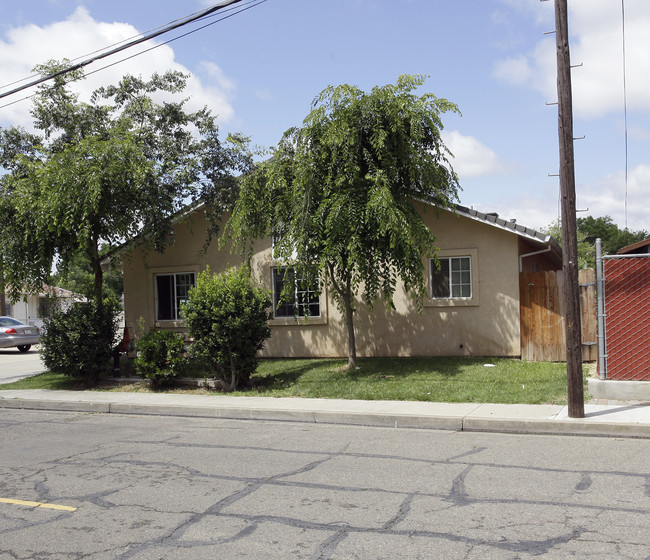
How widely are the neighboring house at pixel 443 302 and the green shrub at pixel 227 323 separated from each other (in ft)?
4.54

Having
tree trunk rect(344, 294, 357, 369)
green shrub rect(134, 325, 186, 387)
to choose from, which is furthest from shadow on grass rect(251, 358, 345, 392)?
green shrub rect(134, 325, 186, 387)

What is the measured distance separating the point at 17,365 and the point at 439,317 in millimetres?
13879

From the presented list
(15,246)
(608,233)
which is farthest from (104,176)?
(608,233)

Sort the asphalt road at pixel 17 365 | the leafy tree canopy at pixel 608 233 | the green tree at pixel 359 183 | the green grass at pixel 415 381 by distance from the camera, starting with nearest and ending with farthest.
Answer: the green grass at pixel 415 381 < the green tree at pixel 359 183 < the asphalt road at pixel 17 365 < the leafy tree canopy at pixel 608 233

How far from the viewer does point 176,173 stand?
595 inches

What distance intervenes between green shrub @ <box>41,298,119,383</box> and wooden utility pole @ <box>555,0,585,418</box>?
9672 mm

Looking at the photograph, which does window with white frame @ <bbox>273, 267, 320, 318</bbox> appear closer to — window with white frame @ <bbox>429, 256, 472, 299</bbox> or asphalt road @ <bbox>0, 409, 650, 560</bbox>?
window with white frame @ <bbox>429, 256, 472, 299</bbox>

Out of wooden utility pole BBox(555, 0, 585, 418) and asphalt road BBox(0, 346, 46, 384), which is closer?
wooden utility pole BBox(555, 0, 585, 418)

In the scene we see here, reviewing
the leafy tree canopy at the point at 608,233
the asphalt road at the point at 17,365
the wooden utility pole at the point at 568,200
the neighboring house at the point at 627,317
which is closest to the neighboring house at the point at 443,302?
the neighboring house at the point at 627,317

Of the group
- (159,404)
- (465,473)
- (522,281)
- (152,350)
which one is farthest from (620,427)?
(152,350)

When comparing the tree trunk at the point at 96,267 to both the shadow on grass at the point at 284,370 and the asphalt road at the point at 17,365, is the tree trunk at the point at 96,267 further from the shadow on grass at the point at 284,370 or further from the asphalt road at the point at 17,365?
the shadow on grass at the point at 284,370

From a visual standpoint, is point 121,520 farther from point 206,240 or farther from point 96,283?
point 206,240

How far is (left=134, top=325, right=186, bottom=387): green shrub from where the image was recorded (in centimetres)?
1295

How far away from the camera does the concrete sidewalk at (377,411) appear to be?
8484 mm
